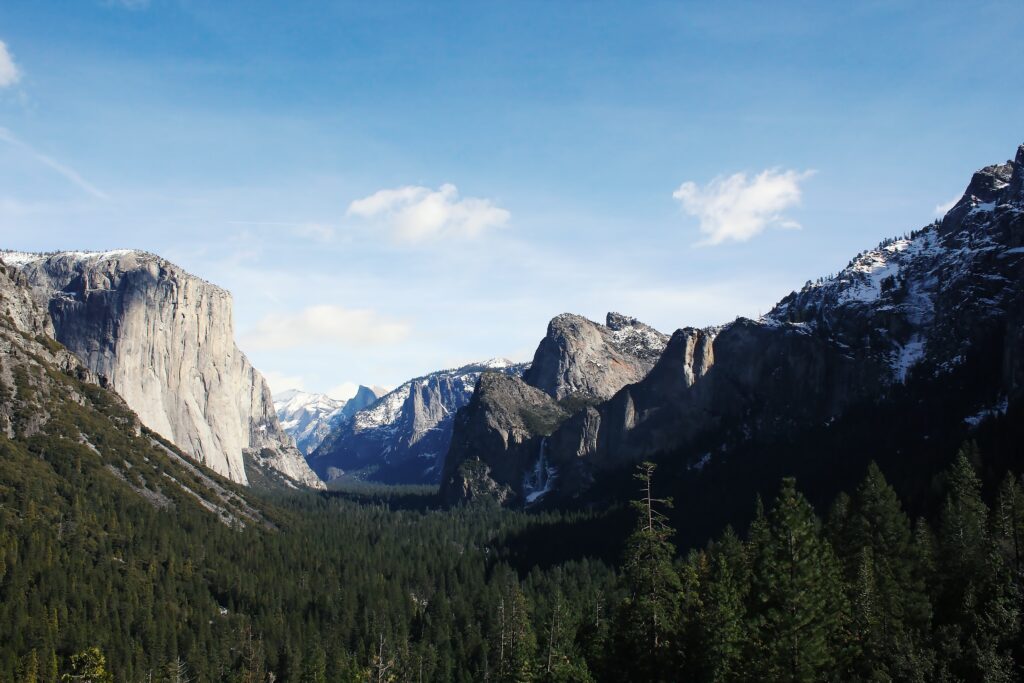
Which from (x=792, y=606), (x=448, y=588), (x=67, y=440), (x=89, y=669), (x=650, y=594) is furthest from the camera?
(x=67, y=440)

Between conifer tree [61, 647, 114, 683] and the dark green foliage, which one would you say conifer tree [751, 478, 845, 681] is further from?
conifer tree [61, 647, 114, 683]

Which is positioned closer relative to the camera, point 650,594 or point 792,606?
point 792,606

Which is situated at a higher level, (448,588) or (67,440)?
(67,440)

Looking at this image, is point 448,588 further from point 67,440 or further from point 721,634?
point 721,634

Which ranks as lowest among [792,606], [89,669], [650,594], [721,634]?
[89,669]

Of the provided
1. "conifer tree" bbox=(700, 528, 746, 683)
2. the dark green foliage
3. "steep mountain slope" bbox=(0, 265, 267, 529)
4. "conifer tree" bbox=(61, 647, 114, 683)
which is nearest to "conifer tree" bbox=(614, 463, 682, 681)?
the dark green foliage

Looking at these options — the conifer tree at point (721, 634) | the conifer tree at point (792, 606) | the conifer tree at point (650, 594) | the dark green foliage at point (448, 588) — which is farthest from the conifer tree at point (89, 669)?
the conifer tree at point (792, 606)

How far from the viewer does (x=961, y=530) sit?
67312 mm

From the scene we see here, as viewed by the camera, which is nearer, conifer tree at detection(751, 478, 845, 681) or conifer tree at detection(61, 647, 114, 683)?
conifer tree at detection(751, 478, 845, 681)

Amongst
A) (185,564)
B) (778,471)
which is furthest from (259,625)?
(778,471)

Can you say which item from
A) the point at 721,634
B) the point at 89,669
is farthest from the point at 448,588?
the point at 721,634

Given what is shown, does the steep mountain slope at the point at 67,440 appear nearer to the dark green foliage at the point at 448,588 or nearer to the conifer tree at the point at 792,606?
the dark green foliage at the point at 448,588

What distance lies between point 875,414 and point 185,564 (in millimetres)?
139750

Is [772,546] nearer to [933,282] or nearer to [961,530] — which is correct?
→ [961,530]
